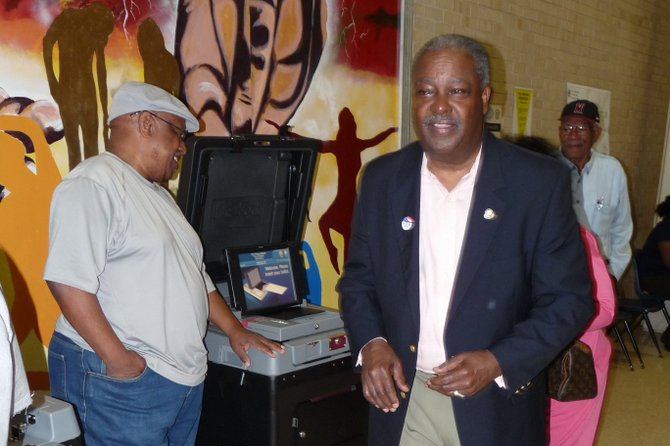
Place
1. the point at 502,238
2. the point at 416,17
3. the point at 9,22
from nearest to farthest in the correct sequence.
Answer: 1. the point at 502,238
2. the point at 9,22
3. the point at 416,17

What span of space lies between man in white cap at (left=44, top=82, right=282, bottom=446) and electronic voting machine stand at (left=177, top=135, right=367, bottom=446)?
21cm

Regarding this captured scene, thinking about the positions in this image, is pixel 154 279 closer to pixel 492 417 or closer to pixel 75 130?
pixel 75 130

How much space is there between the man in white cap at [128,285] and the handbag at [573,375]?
3.47 feet

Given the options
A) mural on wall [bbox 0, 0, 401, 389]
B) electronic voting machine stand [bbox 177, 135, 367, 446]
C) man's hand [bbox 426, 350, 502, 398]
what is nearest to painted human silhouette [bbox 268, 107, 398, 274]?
mural on wall [bbox 0, 0, 401, 389]

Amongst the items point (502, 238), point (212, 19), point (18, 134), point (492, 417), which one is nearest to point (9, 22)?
point (18, 134)

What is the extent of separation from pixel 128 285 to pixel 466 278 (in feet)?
3.02

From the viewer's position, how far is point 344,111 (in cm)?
354


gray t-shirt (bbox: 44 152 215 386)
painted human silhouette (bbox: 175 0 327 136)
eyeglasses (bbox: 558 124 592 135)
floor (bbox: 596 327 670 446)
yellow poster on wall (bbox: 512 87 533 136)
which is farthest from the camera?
yellow poster on wall (bbox: 512 87 533 136)

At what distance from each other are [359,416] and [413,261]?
3.44 feet

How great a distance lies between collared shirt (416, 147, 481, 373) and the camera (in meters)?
1.63

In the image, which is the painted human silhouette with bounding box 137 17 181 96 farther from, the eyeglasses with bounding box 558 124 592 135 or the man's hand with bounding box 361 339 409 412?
the eyeglasses with bounding box 558 124 592 135

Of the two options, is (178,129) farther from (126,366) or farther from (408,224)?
(408,224)

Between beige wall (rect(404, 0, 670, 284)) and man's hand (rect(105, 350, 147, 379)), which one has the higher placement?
beige wall (rect(404, 0, 670, 284))

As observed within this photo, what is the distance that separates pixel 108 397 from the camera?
6.33 feet
